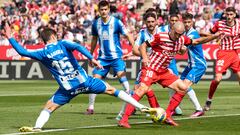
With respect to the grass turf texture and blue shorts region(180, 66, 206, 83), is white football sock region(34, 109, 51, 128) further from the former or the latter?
blue shorts region(180, 66, 206, 83)

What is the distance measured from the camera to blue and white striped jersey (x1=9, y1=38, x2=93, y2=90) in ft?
45.9

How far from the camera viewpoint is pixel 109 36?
18.0 metres

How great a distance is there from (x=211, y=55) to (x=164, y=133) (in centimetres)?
2348

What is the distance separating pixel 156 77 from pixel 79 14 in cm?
2910

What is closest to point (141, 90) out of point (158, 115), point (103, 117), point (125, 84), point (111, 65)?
point (158, 115)

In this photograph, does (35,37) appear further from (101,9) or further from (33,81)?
(101,9)

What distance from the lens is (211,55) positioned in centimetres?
3681

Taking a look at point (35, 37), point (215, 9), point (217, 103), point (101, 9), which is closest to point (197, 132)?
point (101, 9)

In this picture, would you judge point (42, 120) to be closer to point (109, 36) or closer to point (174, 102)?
point (174, 102)

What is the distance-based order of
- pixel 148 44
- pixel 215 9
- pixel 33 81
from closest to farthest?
pixel 148 44 → pixel 33 81 → pixel 215 9

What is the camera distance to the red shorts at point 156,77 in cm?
1517

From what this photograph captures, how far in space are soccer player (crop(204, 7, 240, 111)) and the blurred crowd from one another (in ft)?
59.3

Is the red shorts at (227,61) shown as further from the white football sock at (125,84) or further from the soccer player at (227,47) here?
the white football sock at (125,84)

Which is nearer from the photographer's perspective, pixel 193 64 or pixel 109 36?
pixel 109 36
